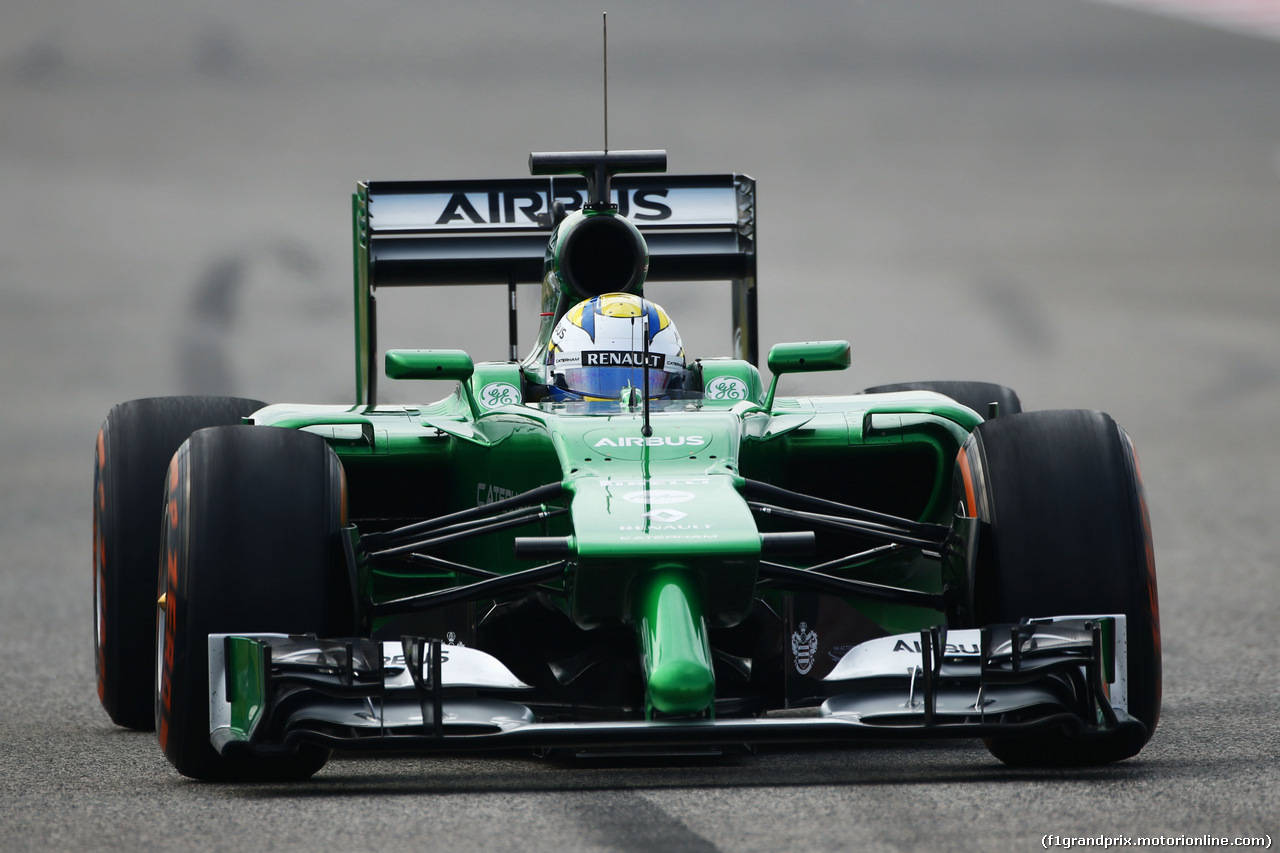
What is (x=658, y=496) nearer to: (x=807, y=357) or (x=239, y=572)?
(x=807, y=357)

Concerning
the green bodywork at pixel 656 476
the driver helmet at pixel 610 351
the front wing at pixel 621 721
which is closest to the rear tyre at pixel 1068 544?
the front wing at pixel 621 721

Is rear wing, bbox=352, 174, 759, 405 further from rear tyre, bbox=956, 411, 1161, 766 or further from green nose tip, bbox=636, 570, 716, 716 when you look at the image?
green nose tip, bbox=636, 570, 716, 716

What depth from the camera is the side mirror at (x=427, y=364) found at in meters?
6.75

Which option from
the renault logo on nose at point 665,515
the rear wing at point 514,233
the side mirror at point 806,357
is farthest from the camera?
the rear wing at point 514,233

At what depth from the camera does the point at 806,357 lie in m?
6.93

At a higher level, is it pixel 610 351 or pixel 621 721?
pixel 610 351

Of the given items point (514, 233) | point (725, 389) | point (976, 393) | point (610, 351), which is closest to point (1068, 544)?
point (725, 389)

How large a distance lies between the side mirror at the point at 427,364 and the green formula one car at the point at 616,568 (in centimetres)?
1

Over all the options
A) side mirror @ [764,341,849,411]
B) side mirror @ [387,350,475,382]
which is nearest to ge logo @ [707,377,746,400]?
side mirror @ [764,341,849,411]

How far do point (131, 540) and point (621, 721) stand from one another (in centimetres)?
296

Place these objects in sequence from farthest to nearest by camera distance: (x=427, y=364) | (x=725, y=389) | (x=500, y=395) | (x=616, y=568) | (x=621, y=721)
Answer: (x=725, y=389)
(x=500, y=395)
(x=427, y=364)
(x=616, y=568)
(x=621, y=721)

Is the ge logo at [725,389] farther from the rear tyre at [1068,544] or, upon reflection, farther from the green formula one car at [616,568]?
the rear tyre at [1068,544]

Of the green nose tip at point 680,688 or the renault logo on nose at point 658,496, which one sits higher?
the renault logo on nose at point 658,496

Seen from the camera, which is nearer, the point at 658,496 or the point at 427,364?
the point at 658,496
